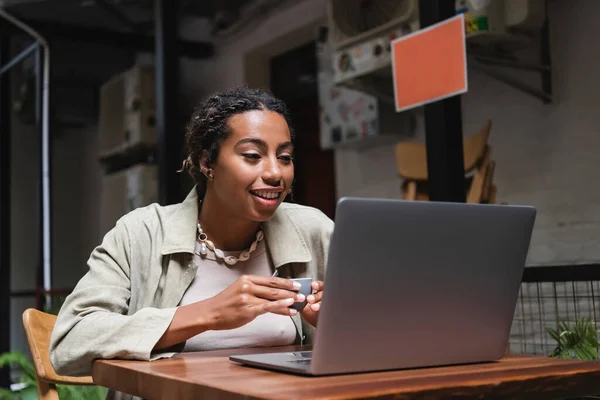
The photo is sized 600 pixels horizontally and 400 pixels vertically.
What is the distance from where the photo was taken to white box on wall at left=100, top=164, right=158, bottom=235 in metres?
5.71

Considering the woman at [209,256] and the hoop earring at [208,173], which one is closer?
the woman at [209,256]

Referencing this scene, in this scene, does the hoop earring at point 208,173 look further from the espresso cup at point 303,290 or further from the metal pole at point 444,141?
the metal pole at point 444,141

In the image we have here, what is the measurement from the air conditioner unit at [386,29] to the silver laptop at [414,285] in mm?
2080

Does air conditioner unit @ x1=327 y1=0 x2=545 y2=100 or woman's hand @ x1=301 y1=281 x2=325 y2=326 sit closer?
woman's hand @ x1=301 y1=281 x2=325 y2=326

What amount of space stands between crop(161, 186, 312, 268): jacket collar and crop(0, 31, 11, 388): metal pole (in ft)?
10.9

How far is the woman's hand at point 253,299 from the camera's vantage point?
1.14 meters

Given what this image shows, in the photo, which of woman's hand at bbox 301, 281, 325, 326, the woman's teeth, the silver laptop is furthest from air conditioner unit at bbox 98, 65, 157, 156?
the silver laptop

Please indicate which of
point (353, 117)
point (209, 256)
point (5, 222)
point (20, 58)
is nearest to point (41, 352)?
point (209, 256)

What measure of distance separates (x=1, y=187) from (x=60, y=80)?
8.88 feet

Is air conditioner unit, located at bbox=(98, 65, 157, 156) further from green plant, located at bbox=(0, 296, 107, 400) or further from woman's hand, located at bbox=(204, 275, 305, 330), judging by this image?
woman's hand, located at bbox=(204, 275, 305, 330)

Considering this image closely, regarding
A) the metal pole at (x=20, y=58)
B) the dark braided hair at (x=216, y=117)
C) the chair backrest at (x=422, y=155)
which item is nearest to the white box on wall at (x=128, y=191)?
the metal pole at (x=20, y=58)

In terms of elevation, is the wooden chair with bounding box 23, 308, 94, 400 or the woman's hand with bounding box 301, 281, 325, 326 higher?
the woman's hand with bounding box 301, 281, 325, 326

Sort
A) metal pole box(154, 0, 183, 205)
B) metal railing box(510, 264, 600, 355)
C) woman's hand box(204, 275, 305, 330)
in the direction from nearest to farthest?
1. woman's hand box(204, 275, 305, 330)
2. metal railing box(510, 264, 600, 355)
3. metal pole box(154, 0, 183, 205)

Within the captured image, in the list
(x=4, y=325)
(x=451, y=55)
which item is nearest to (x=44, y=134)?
(x=4, y=325)
